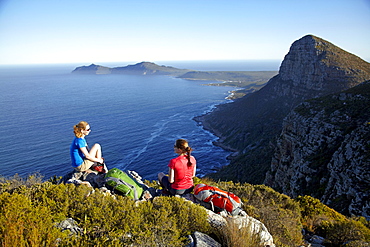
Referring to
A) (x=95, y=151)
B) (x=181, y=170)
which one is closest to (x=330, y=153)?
(x=181, y=170)

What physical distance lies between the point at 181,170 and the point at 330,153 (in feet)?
75.4

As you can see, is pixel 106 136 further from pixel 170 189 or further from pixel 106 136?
pixel 170 189

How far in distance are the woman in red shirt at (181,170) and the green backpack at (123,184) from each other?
1087 mm

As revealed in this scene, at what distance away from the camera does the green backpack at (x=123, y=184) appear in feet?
22.3

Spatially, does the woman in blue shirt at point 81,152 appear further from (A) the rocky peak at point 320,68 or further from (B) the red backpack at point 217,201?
(A) the rocky peak at point 320,68

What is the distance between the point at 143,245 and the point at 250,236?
230cm

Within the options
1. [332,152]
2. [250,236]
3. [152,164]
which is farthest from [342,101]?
[152,164]

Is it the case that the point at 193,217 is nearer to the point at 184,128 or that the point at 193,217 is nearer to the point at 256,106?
the point at 184,128

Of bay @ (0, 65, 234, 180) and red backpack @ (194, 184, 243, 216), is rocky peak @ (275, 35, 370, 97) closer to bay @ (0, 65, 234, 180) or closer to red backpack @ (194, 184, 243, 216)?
bay @ (0, 65, 234, 180)

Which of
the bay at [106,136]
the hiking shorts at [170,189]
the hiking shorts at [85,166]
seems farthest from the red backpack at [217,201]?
the bay at [106,136]

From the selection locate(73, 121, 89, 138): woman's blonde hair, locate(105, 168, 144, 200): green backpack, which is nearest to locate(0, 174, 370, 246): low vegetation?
locate(105, 168, 144, 200): green backpack

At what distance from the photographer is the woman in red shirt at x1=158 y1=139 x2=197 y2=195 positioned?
7.09 m

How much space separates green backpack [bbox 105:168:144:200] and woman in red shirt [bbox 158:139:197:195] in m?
1.09

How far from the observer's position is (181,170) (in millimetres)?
7223
